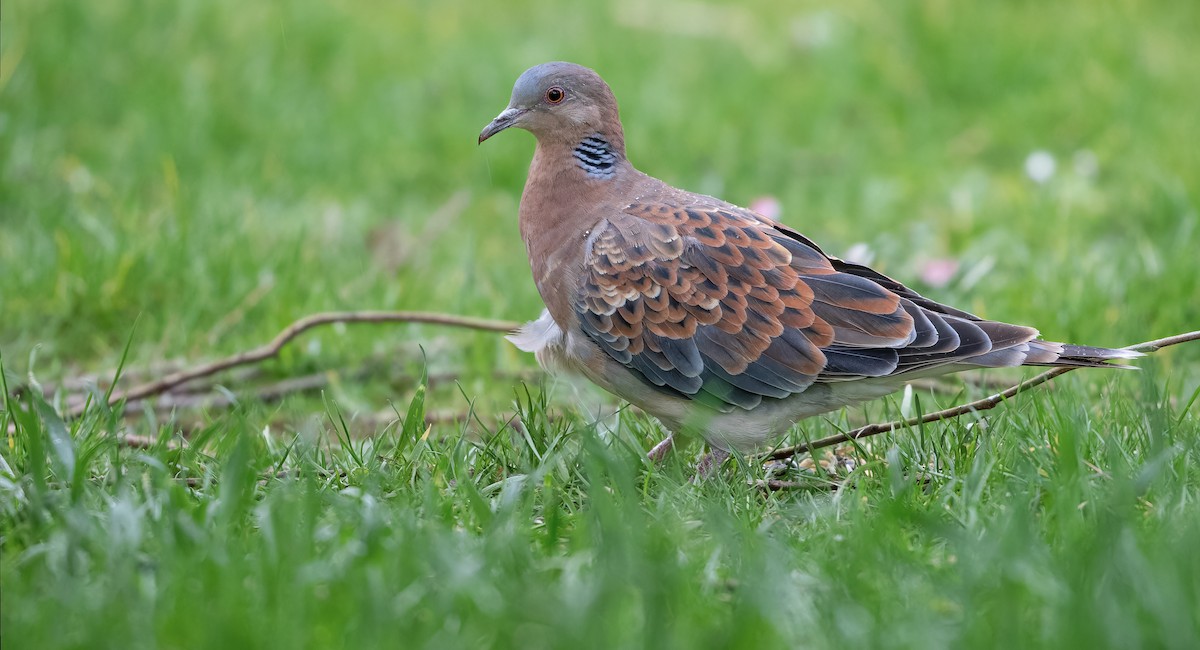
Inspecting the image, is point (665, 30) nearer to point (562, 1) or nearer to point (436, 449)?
point (562, 1)

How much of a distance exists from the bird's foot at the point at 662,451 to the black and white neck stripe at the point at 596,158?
877mm

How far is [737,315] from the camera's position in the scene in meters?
3.70

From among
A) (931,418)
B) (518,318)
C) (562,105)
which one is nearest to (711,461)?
(931,418)

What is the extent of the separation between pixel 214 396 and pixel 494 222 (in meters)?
2.40

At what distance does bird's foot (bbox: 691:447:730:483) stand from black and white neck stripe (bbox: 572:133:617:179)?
0.96 metres

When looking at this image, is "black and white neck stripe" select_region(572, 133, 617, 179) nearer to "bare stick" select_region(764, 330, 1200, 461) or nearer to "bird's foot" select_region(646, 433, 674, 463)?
"bird's foot" select_region(646, 433, 674, 463)

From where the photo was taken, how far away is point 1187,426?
3502mm

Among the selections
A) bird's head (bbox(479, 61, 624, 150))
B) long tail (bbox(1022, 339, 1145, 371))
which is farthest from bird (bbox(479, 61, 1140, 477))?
bird's head (bbox(479, 61, 624, 150))

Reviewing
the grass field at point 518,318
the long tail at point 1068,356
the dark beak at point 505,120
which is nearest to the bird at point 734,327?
the long tail at point 1068,356

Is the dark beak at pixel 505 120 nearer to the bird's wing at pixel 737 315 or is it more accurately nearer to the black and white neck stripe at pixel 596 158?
the black and white neck stripe at pixel 596 158

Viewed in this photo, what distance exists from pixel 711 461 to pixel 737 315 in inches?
16.6

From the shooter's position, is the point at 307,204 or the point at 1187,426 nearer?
the point at 1187,426

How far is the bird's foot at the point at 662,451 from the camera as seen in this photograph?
12.2ft

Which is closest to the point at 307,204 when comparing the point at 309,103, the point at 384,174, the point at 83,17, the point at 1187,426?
the point at 384,174
